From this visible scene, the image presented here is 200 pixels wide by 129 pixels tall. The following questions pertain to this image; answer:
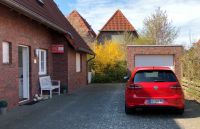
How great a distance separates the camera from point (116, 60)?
38.9m

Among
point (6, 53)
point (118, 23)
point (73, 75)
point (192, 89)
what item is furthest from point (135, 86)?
point (118, 23)

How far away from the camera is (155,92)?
13250 mm

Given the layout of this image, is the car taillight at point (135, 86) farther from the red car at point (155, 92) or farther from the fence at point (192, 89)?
the fence at point (192, 89)

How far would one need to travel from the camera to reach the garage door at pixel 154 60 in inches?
1369

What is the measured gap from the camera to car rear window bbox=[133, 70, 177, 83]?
1355 centimetres

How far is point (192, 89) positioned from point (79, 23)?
43046 millimetres

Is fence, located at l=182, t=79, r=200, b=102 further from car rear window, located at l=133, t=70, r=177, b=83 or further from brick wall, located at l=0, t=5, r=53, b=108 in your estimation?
brick wall, located at l=0, t=5, r=53, b=108

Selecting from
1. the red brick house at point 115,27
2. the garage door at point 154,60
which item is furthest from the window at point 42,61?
the red brick house at point 115,27

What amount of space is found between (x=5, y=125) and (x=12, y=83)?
13.3 ft

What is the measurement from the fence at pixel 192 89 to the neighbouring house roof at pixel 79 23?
38591 mm

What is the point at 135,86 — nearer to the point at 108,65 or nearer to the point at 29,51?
the point at 29,51

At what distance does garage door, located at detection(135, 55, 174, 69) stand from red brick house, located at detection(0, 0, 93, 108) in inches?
352

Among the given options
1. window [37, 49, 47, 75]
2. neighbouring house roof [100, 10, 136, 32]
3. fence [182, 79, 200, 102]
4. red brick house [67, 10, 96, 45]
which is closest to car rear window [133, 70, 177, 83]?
fence [182, 79, 200, 102]

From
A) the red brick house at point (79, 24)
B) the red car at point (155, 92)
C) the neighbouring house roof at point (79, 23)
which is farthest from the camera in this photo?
the neighbouring house roof at point (79, 23)
